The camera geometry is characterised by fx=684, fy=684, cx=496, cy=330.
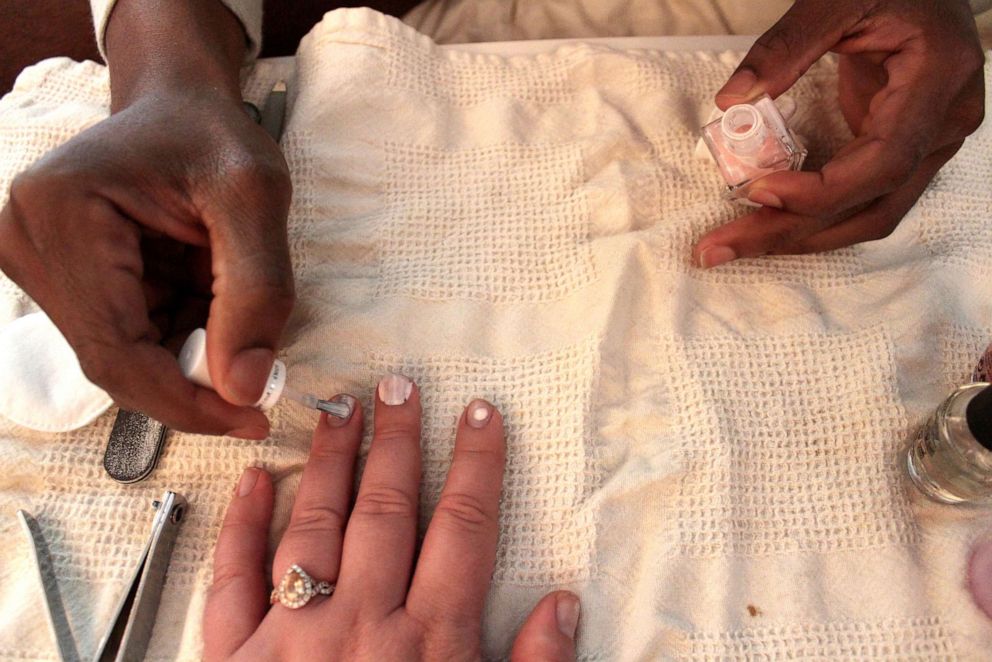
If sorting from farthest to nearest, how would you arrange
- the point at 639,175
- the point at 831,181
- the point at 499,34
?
the point at 499,34, the point at 639,175, the point at 831,181

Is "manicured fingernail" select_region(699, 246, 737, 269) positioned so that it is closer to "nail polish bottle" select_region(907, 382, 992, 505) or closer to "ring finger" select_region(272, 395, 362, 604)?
"nail polish bottle" select_region(907, 382, 992, 505)

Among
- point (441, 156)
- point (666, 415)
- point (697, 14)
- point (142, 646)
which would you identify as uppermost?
point (697, 14)

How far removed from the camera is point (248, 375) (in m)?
0.55

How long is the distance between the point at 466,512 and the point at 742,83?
1.65ft

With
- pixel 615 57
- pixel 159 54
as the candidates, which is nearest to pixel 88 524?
pixel 159 54

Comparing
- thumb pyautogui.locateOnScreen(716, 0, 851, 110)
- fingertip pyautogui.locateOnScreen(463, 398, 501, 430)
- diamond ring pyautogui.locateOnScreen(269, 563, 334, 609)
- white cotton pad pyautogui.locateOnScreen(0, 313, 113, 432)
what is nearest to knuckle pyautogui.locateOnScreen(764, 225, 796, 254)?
thumb pyautogui.locateOnScreen(716, 0, 851, 110)

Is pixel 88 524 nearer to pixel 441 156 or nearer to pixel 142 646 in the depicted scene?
pixel 142 646

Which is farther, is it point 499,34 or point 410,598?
point 499,34

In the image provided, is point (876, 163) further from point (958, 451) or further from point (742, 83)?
point (958, 451)

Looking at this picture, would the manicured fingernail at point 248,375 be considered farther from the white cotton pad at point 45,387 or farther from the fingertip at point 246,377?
the white cotton pad at point 45,387

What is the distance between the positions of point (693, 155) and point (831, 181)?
Answer: 168 millimetres

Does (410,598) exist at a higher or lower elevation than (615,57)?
lower

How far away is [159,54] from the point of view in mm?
688

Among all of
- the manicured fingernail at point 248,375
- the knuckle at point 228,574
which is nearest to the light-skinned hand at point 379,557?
the knuckle at point 228,574
